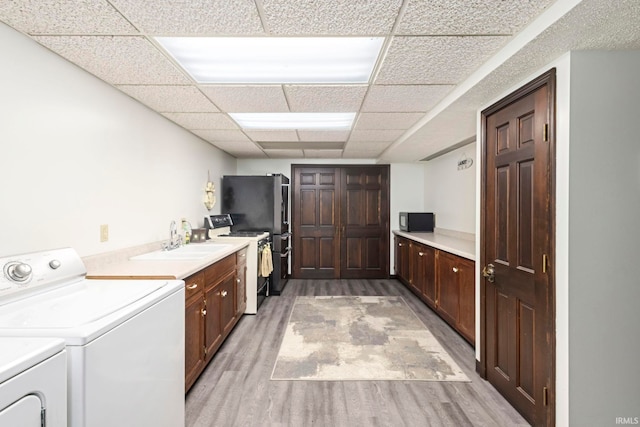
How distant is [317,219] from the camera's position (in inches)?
→ 213

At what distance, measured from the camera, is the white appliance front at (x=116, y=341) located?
990 mm

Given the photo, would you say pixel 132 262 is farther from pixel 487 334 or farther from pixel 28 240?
pixel 487 334

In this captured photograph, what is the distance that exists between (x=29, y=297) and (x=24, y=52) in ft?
4.05

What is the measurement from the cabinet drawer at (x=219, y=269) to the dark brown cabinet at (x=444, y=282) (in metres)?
2.23

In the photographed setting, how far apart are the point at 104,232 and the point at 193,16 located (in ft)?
5.06

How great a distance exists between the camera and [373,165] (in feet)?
17.9

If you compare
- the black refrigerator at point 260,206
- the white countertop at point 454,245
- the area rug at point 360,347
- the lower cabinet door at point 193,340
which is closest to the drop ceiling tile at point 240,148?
the black refrigerator at point 260,206

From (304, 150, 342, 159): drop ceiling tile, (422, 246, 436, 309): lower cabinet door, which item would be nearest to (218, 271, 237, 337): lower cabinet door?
(422, 246, 436, 309): lower cabinet door

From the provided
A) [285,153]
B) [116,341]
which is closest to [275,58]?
[116,341]

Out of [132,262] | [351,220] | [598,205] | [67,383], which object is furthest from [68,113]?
[351,220]

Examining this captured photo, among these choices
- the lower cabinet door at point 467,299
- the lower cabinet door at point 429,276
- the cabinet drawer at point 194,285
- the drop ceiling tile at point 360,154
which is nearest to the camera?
the cabinet drawer at point 194,285

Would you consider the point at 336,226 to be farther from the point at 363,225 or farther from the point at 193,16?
the point at 193,16

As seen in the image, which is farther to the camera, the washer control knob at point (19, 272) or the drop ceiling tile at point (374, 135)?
the drop ceiling tile at point (374, 135)

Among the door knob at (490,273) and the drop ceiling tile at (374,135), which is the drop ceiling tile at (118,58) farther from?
the door knob at (490,273)
